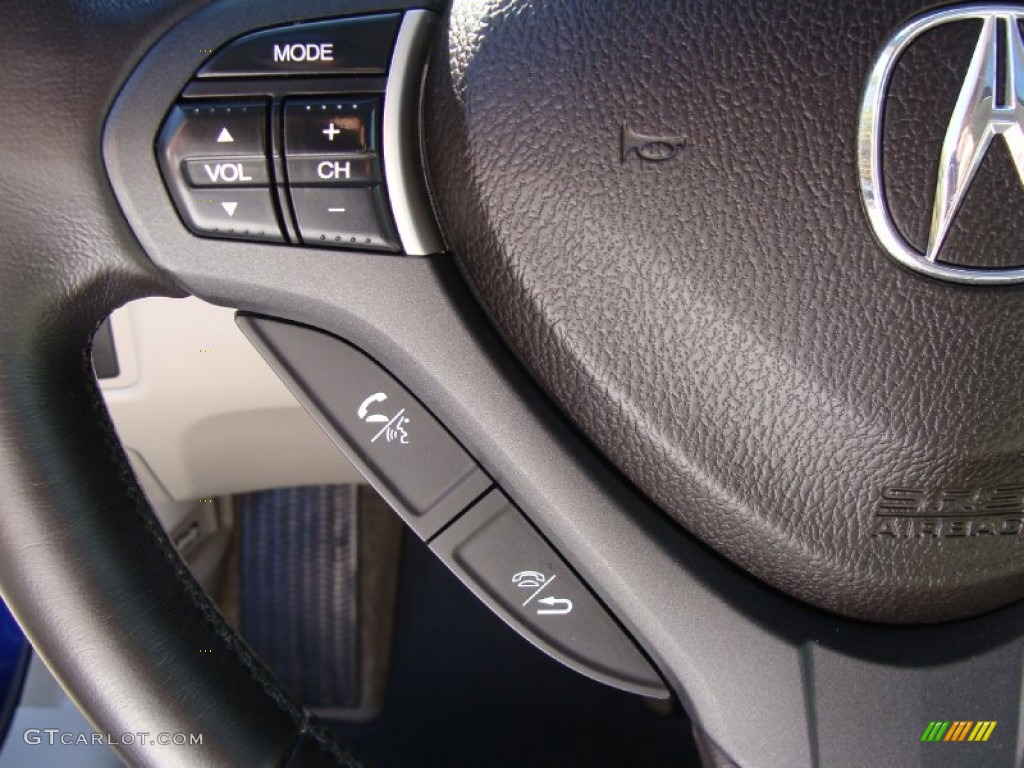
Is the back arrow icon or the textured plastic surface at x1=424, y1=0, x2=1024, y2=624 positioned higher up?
the textured plastic surface at x1=424, y1=0, x2=1024, y2=624

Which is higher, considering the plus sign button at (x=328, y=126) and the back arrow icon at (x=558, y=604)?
the plus sign button at (x=328, y=126)

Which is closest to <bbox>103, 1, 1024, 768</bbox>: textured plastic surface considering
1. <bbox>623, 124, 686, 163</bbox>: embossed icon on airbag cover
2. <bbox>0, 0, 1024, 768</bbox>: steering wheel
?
<bbox>0, 0, 1024, 768</bbox>: steering wheel

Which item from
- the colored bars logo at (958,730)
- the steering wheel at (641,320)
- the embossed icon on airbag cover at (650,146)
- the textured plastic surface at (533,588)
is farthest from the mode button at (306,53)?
the colored bars logo at (958,730)

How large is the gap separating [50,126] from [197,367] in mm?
438

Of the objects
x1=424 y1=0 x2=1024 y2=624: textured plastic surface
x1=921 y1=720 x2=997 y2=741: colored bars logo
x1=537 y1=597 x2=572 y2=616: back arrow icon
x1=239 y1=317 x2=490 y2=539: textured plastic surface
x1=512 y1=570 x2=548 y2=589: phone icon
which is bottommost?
x1=921 y1=720 x2=997 y2=741: colored bars logo

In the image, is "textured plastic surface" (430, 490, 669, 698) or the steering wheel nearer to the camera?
the steering wheel

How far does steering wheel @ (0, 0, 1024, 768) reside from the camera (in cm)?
62

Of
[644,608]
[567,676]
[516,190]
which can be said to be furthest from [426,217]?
[567,676]

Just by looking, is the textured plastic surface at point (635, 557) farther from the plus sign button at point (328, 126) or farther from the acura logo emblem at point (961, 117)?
the acura logo emblem at point (961, 117)

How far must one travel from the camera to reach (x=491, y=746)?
158 cm

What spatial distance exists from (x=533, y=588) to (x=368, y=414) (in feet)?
0.55

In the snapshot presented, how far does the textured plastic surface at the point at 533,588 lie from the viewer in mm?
726

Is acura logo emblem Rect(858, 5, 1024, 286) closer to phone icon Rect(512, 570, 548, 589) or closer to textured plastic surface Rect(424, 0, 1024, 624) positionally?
textured plastic surface Rect(424, 0, 1024, 624)

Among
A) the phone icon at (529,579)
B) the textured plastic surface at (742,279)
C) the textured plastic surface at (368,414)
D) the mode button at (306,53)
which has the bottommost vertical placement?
the phone icon at (529,579)
